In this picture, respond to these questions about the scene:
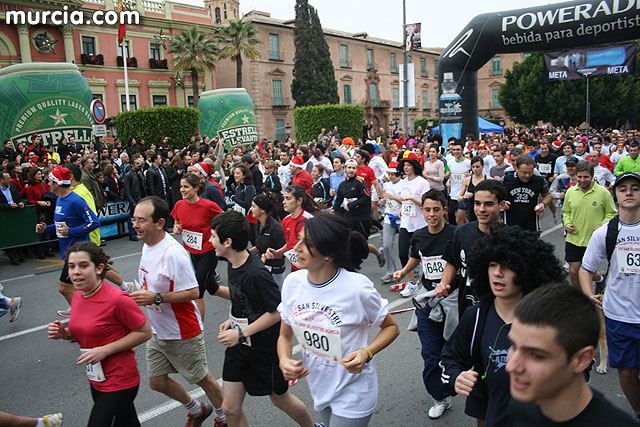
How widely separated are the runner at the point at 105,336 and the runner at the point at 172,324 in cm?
55

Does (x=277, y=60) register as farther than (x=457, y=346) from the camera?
Yes

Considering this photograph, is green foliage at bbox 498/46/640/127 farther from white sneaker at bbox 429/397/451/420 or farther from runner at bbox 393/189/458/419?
white sneaker at bbox 429/397/451/420

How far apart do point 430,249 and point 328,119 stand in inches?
1173

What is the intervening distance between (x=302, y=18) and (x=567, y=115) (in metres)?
26.1

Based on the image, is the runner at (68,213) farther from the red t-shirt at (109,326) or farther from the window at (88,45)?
the window at (88,45)

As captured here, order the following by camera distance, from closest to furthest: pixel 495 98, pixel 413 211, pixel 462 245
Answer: pixel 462 245 < pixel 413 211 < pixel 495 98

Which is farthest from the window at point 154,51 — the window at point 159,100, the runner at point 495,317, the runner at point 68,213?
the runner at point 495,317

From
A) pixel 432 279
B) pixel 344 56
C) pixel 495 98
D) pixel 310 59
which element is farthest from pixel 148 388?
pixel 495 98

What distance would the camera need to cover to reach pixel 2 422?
3496 millimetres

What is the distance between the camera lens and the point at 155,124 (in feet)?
74.9

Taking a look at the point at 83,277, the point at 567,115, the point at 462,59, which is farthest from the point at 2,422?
the point at 567,115

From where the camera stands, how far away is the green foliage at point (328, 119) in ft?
111

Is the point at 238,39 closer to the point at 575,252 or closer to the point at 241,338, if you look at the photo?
the point at 575,252

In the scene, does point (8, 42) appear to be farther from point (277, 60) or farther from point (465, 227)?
point (465, 227)
